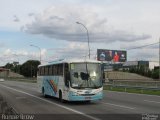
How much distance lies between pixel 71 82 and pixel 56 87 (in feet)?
11.7

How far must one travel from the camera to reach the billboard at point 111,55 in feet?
376

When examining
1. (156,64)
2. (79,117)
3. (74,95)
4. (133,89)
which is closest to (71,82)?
(74,95)

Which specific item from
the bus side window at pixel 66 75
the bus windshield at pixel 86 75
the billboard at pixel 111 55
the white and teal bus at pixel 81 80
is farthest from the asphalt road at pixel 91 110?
the billboard at pixel 111 55

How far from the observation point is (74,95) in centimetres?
2325

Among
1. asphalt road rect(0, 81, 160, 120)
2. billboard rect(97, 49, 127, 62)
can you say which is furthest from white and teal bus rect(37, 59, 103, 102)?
billboard rect(97, 49, 127, 62)

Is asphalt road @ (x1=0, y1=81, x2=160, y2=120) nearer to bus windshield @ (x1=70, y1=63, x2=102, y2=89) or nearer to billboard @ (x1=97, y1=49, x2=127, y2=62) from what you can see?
bus windshield @ (x1=70, y1=63, x2=102, y2=89)

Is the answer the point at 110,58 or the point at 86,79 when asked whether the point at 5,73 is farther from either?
the point at 86,79

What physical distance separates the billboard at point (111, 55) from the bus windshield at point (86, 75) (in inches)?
3540

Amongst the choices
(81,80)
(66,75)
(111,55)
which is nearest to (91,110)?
(81,80)

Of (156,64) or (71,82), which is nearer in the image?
(71,82)

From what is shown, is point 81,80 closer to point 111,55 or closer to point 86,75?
point 86,75

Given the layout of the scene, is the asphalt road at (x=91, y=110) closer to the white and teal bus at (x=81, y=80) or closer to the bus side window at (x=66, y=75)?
the white and teal bus at (x=81, y=80)

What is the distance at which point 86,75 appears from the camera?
23.5 m

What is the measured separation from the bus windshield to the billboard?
89904 mm
